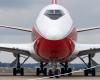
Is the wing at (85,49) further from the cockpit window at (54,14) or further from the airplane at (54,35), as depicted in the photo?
the cockpit window at (54,14)

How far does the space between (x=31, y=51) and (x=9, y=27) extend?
2.31 meters

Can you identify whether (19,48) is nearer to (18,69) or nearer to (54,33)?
(18,69)

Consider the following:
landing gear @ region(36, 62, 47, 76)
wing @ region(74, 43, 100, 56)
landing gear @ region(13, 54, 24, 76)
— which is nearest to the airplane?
wing @ region(74, 43, 100, 56)

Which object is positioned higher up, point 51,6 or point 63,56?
point 51,6

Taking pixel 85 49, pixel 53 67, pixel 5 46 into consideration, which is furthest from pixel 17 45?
pixel 53 67

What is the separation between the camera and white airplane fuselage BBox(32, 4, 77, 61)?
30359 mm

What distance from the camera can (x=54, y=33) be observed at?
30.0 m

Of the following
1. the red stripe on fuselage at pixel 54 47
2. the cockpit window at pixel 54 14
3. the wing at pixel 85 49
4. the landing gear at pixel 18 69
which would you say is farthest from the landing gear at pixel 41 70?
the cockpit window at pixel 54 14

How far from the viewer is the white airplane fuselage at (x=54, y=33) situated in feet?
99.6

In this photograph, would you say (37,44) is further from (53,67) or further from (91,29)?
(91,29)

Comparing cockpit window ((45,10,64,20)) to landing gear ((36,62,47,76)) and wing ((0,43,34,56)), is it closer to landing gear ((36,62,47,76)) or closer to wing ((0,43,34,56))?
wing ((0,43,34,56))

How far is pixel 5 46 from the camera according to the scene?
37656 millimetres

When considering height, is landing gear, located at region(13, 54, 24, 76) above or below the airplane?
below

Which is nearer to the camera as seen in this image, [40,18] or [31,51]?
[40,18]
